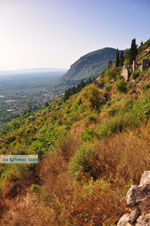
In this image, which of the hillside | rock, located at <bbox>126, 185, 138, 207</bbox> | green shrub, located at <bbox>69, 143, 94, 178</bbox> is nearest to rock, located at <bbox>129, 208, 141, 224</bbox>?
rock, located at <bbox>126, 185, 138, 207</bbox>

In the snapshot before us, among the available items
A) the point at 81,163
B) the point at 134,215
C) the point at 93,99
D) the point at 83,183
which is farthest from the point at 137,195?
the point at 93,99

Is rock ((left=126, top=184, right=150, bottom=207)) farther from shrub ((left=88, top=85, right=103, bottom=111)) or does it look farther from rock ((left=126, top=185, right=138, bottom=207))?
shrub ((left=88, top=85, right=103, bottom=111))

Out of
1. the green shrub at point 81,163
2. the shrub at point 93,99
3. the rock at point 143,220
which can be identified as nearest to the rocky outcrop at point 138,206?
the rock at point 143,220

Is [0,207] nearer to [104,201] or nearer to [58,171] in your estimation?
[58,171]

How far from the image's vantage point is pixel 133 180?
264 cm

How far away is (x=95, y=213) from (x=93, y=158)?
1.53 m

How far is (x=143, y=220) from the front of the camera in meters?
1.68

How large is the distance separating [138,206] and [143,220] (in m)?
0.24

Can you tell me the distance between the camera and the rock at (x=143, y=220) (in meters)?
1.64

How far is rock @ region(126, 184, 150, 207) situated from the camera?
197cm

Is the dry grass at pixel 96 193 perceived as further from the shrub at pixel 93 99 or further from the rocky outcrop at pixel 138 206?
the shrub at pixel 93 99

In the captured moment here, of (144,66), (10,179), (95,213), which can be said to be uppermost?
(144,66)

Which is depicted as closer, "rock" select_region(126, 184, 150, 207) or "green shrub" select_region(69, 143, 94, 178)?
"rock" select_region(126, 184, 150, 207)

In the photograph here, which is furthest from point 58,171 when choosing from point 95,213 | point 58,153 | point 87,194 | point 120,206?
point 120,206
